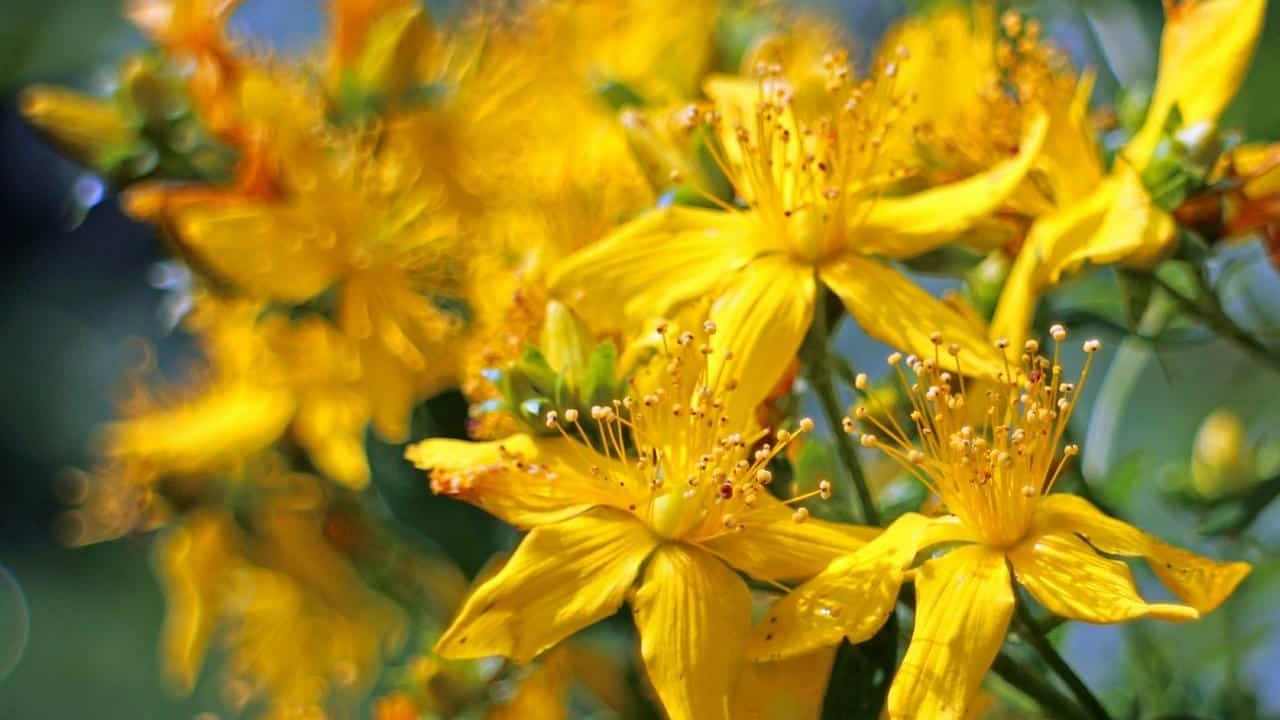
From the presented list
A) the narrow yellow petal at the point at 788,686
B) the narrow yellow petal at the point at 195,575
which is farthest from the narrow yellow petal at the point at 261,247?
the narrow yellow petal at the point at 788,686

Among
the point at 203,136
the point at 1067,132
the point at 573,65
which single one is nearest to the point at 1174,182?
the point at 1067,132

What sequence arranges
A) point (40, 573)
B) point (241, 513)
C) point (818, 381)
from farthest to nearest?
point (40, 573)
point (241, 513)
point (818, 381)

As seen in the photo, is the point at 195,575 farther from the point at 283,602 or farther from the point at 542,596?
the point at 542,596

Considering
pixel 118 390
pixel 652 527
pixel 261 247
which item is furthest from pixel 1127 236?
pixel 118 390

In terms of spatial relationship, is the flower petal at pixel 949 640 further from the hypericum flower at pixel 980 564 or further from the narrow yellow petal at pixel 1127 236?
the narrow yellow petal at pixel 1127 236

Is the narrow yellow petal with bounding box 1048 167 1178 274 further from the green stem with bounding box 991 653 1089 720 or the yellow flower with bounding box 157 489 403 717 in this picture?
the yellow flower with bounding box 157 489 403 717

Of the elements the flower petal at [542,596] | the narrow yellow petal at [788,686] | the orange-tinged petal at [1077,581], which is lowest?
the narrow yellow petal at [788,686]

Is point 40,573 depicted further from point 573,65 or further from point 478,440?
point 478,440
